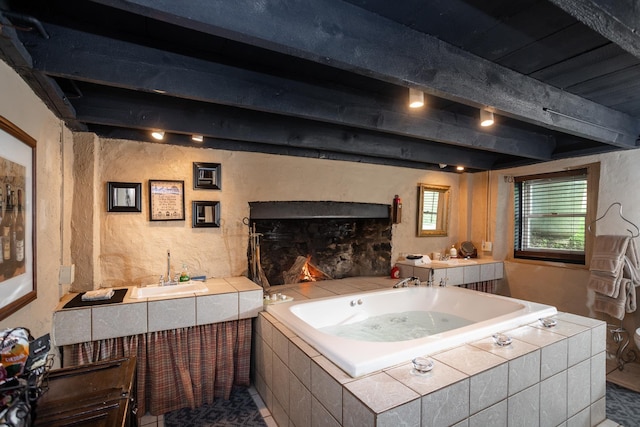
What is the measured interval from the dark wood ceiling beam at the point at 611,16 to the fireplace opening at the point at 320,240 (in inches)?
94.7

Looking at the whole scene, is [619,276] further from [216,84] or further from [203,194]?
[203,194]

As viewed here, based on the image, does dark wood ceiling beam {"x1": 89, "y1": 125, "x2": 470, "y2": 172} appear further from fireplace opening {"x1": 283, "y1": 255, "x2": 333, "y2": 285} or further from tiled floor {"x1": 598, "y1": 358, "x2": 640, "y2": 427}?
tiled floor {"x1": 598, "y1": 358, "x2": 640, "y2": 427}

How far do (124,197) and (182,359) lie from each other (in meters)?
1.27

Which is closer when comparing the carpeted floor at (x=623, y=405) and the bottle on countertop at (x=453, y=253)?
the carpeted floor at (x=623, y=405)

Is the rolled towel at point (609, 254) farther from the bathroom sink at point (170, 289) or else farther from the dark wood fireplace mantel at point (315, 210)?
the bathroom sink at point (170, 289)

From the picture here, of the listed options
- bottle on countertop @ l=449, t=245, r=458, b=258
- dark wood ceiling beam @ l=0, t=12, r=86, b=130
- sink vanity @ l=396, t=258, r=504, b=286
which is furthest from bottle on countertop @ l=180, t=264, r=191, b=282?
bottle on countertop @ l=449, t=245, r=458, b=258

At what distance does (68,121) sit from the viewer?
1982 millimetres

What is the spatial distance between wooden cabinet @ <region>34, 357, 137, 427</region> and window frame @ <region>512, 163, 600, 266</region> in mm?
3805

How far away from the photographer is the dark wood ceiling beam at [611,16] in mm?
1001

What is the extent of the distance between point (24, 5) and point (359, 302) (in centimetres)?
257

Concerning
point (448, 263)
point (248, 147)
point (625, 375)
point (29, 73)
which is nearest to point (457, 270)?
point (448, 263)

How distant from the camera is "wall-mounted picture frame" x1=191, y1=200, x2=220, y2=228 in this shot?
2.64 meters

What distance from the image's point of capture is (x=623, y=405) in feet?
7.17

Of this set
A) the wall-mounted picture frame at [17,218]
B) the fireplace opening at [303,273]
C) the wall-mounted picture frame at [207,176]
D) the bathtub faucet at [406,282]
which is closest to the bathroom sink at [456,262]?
the bathtub faucet at [406,282]
